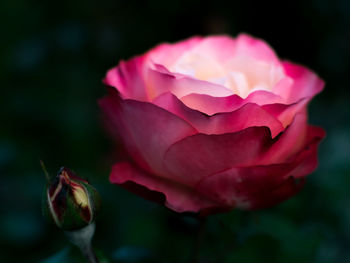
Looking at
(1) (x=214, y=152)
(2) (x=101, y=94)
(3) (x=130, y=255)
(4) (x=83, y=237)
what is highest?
(1) (x=214, y=152)

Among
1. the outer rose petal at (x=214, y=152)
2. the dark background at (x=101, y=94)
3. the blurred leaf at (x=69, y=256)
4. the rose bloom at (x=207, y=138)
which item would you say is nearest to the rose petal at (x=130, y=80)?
the rose bloom at (x=207, y=138)

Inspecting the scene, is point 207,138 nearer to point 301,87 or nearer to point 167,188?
point 167,188

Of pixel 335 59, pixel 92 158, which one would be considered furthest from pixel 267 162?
pixel 335 59

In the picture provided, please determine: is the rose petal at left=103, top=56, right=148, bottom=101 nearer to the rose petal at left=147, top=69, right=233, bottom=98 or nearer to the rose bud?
the rose petal at left=147, top=69, right=233, bottom=98

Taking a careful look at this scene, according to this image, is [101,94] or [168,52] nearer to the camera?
[168,52]

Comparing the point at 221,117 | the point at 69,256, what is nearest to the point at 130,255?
the point at 69,256

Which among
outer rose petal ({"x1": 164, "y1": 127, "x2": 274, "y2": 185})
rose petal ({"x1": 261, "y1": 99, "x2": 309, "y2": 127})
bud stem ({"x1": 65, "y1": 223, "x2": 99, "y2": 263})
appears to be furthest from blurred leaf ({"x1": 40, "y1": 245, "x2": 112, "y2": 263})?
rose petal ({"x1": 261, "y1": 99, "x2": 309, "y2": 127})

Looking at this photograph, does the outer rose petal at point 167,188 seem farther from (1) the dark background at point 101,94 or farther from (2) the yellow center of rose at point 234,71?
(1) the dark background at point 101,94
